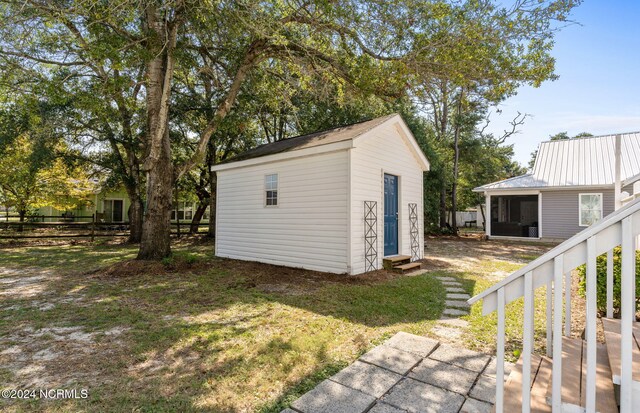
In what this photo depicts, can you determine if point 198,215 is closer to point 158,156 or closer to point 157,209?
point 157,209

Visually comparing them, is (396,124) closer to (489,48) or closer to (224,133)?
(489,48)

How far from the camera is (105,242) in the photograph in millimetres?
14617

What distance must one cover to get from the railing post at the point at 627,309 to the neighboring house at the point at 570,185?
15.9 meters

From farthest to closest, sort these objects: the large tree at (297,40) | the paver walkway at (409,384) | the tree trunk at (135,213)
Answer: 1. the tree trunk at (135,213)
2. the large tree at (297,40)
3. the paver walkway at (409,384)

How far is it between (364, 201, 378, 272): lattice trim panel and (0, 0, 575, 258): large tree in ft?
9.03

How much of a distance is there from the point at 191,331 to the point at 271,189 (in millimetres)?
Result: 5464

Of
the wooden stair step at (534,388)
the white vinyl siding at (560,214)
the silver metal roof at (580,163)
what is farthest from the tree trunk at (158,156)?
the white vinyl siding at (560,214)

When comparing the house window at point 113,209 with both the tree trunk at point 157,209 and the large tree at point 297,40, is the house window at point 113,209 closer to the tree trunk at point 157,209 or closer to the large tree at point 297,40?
the large tree at point 297,40

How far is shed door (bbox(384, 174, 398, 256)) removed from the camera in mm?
8359

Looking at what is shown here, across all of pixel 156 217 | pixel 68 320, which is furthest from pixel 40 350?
pixel 156 217

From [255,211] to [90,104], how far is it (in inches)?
182

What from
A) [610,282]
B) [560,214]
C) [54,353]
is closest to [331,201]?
[610,282]

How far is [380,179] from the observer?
8.06 m

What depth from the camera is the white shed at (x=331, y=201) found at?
7199mm
